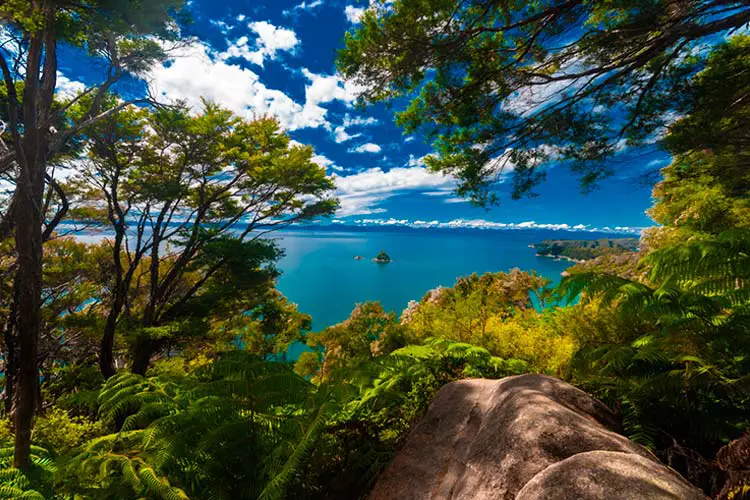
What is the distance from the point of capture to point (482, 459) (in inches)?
63.6

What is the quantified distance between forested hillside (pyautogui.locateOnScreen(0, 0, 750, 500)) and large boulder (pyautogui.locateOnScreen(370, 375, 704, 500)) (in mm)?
227

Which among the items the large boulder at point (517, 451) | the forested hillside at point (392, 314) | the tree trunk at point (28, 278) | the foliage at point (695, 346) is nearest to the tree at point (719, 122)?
the forested hillside at point (392, 314)

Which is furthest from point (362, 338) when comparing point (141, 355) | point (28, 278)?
point (28, 278)

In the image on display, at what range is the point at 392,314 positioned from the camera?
10.4 metres

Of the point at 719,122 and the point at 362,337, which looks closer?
the point at 719,122

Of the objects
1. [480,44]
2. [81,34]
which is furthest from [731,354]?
[81,34]

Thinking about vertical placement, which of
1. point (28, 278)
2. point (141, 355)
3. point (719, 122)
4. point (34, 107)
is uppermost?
point (34, 107)

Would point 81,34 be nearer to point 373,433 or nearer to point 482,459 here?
point 373,433

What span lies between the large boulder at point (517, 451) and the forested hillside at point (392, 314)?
227mm

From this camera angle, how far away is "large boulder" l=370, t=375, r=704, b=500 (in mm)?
1143

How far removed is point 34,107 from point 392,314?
9.50 meters

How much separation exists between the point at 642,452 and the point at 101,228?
48.7ft

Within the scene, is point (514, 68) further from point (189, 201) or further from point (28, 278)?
point (189, 201)

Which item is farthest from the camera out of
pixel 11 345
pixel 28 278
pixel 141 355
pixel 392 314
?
pixel 392 314
